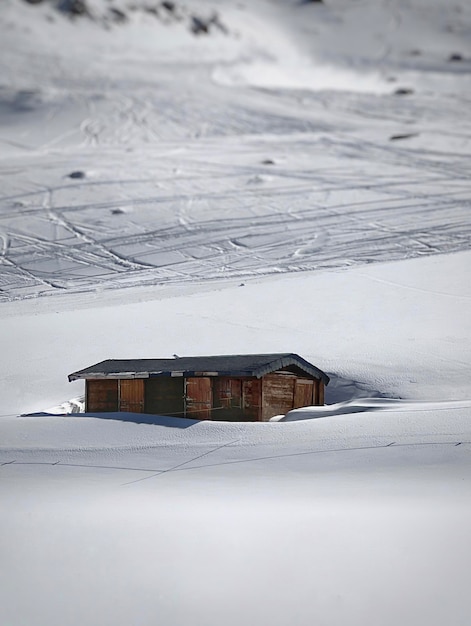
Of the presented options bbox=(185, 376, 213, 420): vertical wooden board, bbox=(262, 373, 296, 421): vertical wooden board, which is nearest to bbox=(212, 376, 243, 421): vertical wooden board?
bbox=(185, 376, 213, 420): vertical wooden board

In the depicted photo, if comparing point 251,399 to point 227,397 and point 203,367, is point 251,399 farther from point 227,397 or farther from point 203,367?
point 203,367

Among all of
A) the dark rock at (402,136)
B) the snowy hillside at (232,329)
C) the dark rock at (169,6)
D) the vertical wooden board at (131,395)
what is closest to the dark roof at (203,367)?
the vertical wooden board at (131,395)

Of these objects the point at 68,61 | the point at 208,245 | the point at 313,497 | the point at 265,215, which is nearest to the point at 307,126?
the point at 265,215

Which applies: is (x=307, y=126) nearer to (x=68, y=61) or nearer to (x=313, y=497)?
(x=68, y=61)

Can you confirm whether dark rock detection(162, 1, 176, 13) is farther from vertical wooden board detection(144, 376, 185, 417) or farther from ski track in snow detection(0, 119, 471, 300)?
vertical wooden board detection(144, 376, 185, 417)

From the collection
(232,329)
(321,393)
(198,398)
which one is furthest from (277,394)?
(232,329)
